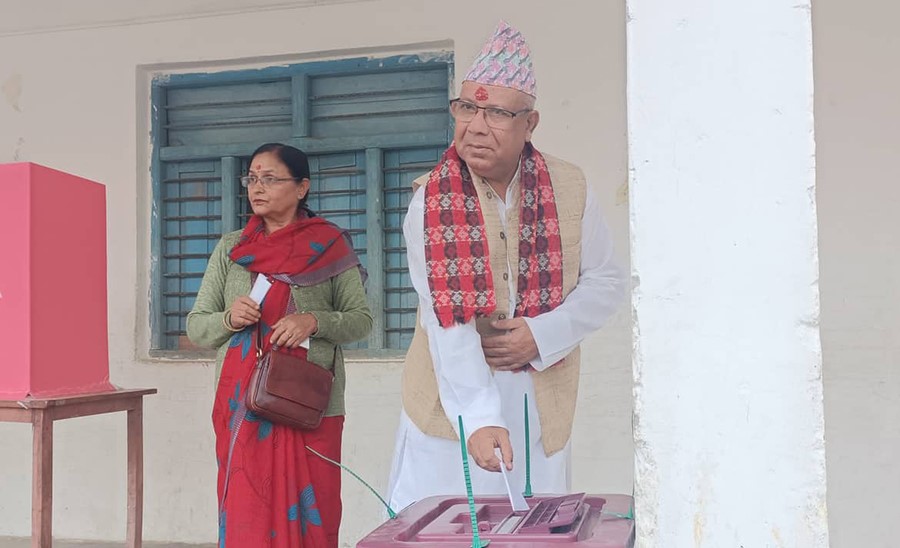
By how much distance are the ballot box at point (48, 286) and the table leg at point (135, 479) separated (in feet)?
0.52

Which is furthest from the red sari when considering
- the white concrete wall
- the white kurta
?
the white concrete wall

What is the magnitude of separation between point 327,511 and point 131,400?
791mm

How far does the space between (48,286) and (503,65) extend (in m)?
1.63

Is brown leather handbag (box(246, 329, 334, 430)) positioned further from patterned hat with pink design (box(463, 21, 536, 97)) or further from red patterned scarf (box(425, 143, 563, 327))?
patterned hat with pink design (box(463, 21, 536, 97))

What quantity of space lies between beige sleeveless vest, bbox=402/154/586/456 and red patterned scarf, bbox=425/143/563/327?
26 mm

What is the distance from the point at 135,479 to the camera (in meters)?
3.38

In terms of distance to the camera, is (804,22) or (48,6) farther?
(48,6)

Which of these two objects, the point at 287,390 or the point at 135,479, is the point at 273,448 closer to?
the point at 287,390

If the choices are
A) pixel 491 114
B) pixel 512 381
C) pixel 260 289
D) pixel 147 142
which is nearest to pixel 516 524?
pixel 512 381

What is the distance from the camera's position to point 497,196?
97.9 inches

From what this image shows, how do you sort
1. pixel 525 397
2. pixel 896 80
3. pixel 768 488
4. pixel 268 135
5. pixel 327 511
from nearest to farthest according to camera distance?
pixel 768 488 → pixel 525 397 → pixel 327 511 → pixel 896 80 → pixel 268 135

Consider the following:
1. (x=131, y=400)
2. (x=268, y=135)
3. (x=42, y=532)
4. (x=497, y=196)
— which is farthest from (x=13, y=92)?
(x=497, y=196)

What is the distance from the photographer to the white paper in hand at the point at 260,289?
3.17 metres

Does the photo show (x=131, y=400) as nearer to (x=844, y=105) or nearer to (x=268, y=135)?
(x=268, y=135)
